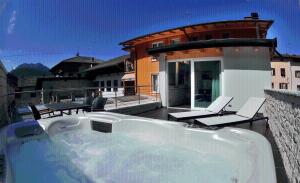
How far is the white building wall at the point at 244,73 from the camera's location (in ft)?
30.7

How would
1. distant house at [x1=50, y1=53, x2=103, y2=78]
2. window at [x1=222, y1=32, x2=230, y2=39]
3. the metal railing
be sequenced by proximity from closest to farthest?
the metal railing
window at [x1=222, y1=32, x2=230, y2=39]
distant house at [x1=50, y1=53, x2=103, y2=78]

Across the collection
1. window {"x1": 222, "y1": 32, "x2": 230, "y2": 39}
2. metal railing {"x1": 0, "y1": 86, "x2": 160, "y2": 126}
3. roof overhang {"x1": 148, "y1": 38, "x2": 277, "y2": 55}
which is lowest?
metal railing {"x1": 0, "y1": 86, "x2": 160, "y2": 126}

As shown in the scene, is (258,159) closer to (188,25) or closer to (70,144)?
(70,144)

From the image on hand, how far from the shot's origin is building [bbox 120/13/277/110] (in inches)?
368

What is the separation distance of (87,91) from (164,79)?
11.8 ft

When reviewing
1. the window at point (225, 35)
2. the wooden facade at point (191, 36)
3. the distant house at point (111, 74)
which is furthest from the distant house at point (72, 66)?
the window at point (225, 35)

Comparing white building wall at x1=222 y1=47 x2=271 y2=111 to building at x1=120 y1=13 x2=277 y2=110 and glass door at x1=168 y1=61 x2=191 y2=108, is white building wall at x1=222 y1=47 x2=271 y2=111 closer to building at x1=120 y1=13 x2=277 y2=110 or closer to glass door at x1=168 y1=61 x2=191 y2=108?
building at x1=120 y1=13 x2=277 y2=110

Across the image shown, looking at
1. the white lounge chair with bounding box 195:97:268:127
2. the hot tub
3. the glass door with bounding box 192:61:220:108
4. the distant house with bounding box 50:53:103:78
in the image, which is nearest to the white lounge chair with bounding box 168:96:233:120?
the white lounge chair with bounding box 195:97:268:127

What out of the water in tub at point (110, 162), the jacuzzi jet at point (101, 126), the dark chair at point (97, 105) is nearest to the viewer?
the water in tub at point (110, 162)

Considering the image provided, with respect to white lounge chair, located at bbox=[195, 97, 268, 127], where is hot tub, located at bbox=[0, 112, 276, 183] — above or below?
below

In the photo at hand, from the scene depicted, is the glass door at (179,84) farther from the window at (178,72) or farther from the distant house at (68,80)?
the distant house at (68,80)

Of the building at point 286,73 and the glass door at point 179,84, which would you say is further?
the building at point 286,73

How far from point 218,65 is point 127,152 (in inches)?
241

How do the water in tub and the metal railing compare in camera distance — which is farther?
the metal railing
